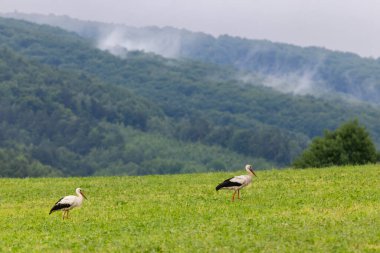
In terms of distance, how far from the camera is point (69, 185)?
4084cm

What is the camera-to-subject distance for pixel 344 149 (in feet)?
227

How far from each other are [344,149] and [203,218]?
47361 millimetres

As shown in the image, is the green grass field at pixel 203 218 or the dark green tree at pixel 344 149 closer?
the green grass field at pixel 203 218

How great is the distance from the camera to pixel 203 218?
24.3 metres

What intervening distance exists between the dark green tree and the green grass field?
98.7ft

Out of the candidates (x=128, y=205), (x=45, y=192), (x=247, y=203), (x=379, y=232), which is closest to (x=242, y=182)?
(x=247, y=203)

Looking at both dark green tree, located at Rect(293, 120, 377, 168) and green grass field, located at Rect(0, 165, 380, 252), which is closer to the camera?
green grass field, located at Rect(0, 165, 380, 252)

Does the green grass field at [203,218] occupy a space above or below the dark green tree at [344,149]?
above

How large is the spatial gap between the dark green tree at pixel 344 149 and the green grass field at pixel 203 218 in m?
30.1

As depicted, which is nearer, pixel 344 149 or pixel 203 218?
pixel 203 218

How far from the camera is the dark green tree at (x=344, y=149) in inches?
2702

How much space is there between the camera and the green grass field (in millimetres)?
19125

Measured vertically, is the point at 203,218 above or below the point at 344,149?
above

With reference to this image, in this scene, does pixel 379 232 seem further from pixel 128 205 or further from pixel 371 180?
pixel 371 180
